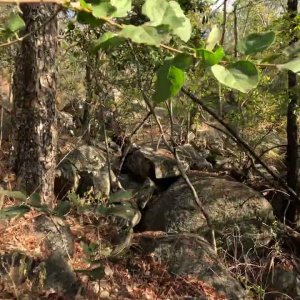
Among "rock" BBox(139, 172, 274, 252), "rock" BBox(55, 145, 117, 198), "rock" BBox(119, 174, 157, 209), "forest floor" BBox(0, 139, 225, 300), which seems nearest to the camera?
"forest floor" BBox(0, 139, 225, 300)

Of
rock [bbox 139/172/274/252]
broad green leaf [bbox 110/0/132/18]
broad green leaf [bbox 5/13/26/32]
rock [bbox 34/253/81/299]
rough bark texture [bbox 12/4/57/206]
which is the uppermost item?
broad green leaf [bbox 110/0/132/18]

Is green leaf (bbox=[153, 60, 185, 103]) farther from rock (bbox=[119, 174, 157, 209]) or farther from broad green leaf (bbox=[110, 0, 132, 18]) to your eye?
rock (bbox=[119, 174, 157, 209])

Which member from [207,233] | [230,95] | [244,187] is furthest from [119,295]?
[230,95]

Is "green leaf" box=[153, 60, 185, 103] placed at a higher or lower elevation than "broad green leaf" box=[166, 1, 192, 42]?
lower

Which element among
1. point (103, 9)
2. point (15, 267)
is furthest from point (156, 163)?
point (103, 9)

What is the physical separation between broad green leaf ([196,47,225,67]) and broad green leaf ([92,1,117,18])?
0.49 feet

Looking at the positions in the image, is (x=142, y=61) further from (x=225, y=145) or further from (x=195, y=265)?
(x=225, y=145)

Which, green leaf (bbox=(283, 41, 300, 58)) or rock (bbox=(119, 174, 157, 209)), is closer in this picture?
green leaf (bbox=(283, 41, 300, 58))

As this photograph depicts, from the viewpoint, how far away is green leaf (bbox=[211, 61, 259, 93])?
0.67 meters

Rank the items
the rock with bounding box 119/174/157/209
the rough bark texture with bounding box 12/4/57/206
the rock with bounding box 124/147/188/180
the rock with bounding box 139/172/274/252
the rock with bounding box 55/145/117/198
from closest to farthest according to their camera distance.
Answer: the rough bark texture with bounding box 12/4/57/206 < the rock with bounding box 139/172/274/252 < the rock with bounding box 55/145/117/198 < the rock with bounding box 119/174/157/209 < the rock with bounding box 124/147/188/180

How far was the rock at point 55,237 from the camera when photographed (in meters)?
4.72

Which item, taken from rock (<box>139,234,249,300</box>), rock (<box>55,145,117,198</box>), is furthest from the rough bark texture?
rock (<box>55,145,117,198</box>)

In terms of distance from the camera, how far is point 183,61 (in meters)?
0.74

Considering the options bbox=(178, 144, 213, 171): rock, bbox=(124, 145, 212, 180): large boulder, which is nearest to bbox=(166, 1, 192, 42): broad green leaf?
bbox=(124, 145, 212, 180): large boulder
